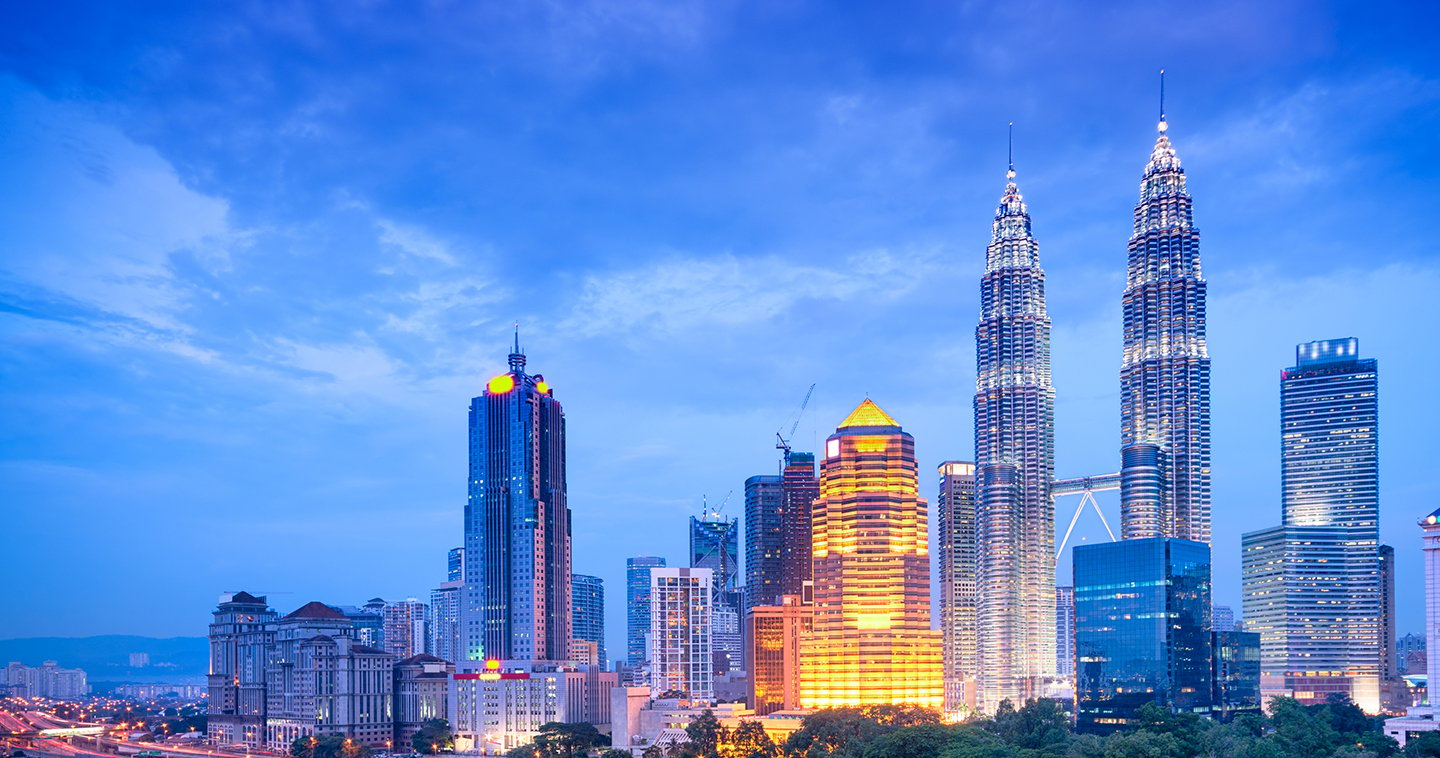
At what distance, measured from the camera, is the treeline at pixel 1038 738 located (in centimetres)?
9444

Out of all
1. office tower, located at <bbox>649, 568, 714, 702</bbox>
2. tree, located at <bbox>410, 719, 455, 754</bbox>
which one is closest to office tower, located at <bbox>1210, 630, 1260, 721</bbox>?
office tower, located at <bbox>649, 568, 714, 702</bbox>

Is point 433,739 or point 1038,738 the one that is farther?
point 433,739

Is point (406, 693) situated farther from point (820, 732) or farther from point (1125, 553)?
point (1125, 553)

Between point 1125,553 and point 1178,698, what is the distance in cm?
1951

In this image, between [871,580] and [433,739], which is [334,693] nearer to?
[433,739]

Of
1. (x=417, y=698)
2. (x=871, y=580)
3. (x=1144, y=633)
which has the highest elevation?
(x=871, y=580)

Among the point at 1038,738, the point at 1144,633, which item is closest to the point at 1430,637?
the point at 1038,738

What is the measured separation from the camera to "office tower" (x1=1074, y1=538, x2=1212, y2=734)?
162 m

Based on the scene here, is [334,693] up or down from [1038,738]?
down

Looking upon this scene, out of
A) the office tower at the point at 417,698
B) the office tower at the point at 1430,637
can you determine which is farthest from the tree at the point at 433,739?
the office tower at the point at 1430,637

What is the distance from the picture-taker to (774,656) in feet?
635

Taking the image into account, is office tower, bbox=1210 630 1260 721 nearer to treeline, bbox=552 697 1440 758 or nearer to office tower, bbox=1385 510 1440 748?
treeline, bbox=552 697 1440 758

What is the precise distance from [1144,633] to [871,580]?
3635cm

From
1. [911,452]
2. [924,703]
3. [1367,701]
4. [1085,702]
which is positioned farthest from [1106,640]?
[1367,701]
